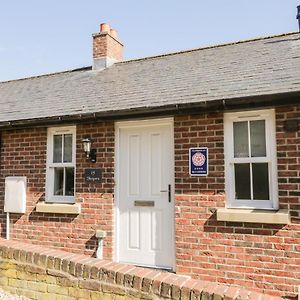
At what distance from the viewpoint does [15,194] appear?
705 cm

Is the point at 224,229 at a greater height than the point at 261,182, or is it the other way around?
the point at 261,182

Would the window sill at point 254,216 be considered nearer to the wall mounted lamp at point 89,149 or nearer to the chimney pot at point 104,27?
the wall mounted lamp at point 89,149

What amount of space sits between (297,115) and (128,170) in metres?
3.11

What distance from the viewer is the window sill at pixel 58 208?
6.46 m

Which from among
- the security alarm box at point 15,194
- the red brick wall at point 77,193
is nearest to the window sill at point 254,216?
the red brick wall at point 77,193

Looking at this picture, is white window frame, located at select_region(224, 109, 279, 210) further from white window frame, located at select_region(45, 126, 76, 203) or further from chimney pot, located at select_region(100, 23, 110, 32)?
chimney pot, located at select_region(100, 23, 110, 32)

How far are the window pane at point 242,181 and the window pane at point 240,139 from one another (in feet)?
0.71

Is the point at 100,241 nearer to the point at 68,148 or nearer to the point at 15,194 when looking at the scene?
the point at 68,148

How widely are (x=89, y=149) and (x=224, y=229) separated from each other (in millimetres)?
2938

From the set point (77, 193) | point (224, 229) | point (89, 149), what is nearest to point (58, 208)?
point (77, 193)

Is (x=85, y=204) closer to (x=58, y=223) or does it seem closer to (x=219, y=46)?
(x=58, y=223)

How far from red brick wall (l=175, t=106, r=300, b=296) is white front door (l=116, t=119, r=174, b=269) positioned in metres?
0.27

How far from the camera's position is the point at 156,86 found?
22.3 ft

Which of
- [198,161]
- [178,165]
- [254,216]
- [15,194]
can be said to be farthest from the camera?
[15,194]
